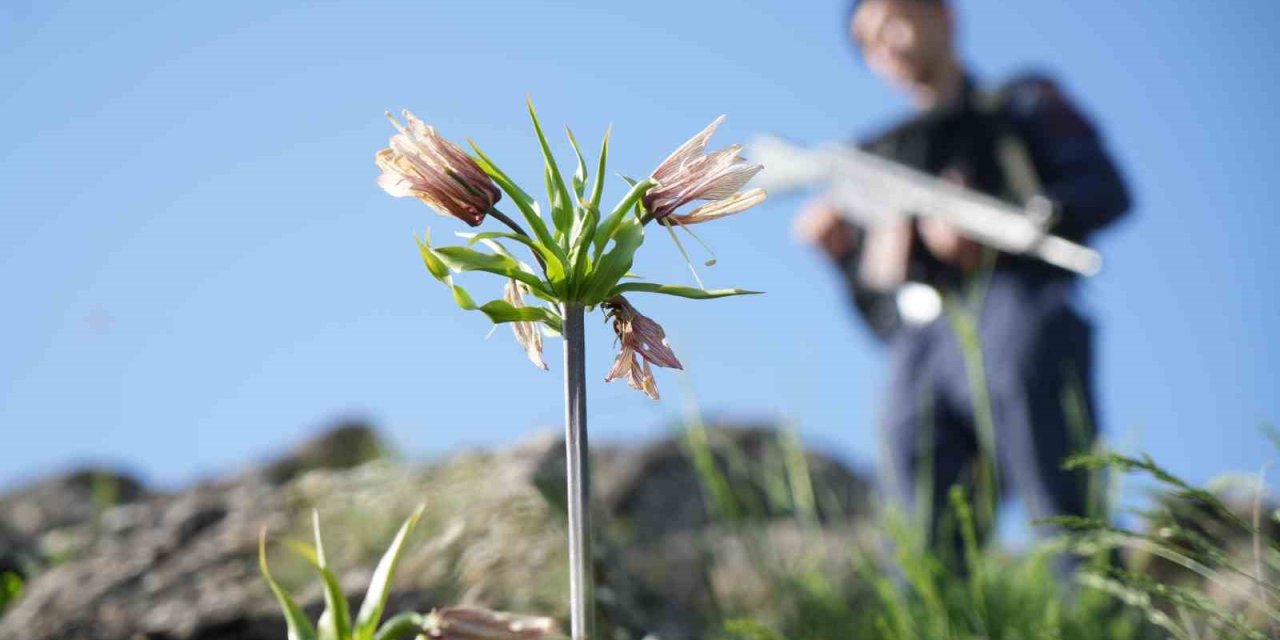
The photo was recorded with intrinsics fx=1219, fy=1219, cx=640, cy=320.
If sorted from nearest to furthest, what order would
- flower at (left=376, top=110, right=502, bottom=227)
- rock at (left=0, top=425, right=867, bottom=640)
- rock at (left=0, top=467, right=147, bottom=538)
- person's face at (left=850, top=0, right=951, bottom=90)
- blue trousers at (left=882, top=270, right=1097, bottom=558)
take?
flower at (left=376, top=110, right=502, bottom=227) → rock at (left=0, top=425, right=867, bottom=640) → blue trousers at (left=882, top=270, right=1097, bottom=558) → person's face at (left=850, top=0, right=951, bottom=90) → rock at (left=0, top=467, right=147, bottom=538)

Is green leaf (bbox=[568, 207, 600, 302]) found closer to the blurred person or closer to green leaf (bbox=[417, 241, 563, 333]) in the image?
green leaf (bbox=[417, 241, 563, 333])

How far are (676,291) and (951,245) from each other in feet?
9.40

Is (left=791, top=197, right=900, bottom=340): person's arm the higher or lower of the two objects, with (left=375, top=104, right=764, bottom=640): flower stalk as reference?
higher

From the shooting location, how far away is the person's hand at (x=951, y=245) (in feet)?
11.8

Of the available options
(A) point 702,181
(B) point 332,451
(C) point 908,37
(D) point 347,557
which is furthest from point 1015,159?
(B) point 332,451

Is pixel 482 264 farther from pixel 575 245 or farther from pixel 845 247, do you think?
pixel 845 247

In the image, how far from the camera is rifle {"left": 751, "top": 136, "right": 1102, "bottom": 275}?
3391 mm

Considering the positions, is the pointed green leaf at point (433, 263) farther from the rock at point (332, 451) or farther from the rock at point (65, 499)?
the rock at point (332, 451)

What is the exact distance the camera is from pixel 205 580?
86.9 inches

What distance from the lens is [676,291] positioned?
0.90 meters

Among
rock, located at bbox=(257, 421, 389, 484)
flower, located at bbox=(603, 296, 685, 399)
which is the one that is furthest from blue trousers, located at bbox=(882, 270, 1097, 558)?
A: rock, located at bbox=(257, 421, 389, 484)

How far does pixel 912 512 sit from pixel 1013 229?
2.85ft

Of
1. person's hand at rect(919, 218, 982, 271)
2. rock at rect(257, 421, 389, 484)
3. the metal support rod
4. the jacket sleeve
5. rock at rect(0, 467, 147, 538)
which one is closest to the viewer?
the metal support rod

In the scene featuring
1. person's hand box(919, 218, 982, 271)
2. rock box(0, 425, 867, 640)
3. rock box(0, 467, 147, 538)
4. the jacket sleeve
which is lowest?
rock box(0, 425, 867, 640)
